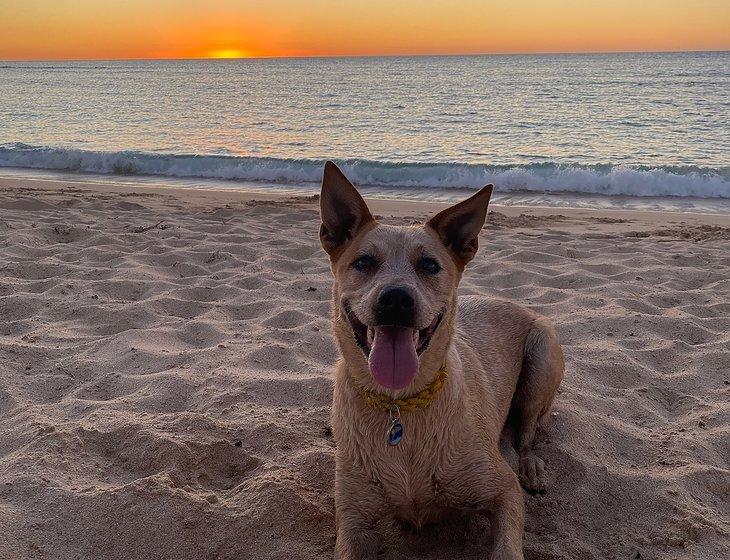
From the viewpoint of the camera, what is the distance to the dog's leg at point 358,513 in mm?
2874

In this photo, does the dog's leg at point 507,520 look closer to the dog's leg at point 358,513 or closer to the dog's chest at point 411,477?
the dog's chest at point 411,477

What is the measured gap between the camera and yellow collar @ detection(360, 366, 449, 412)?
2.91m

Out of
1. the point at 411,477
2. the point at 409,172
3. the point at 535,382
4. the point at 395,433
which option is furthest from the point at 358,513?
the point at 409,172

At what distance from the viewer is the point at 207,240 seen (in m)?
8.09

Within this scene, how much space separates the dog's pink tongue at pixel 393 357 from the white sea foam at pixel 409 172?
37.4ft

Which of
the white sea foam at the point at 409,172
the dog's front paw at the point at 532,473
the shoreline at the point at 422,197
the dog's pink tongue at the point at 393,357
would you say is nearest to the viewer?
the dog's pink tongue at the point at 393,357

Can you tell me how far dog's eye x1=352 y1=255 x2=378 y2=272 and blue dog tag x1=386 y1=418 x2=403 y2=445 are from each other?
0.70 meters

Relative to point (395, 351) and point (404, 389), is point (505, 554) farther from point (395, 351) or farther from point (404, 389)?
point (395, 351)

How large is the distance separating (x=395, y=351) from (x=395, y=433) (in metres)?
0.37

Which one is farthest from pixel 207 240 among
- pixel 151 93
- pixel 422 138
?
pixel 151 93

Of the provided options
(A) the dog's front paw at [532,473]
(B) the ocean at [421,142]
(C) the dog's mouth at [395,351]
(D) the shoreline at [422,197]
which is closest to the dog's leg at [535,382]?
(A) the dog's front paw at [532,473]

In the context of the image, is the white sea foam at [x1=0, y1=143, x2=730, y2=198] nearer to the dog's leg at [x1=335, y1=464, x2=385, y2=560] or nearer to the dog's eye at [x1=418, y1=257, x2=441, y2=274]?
the dog's eye at [x1=418, y1=257, x2=441, y2=274]

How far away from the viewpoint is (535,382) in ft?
13.1

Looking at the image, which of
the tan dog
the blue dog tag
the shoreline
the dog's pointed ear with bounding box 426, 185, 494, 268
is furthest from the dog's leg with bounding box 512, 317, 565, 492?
the shoreline
